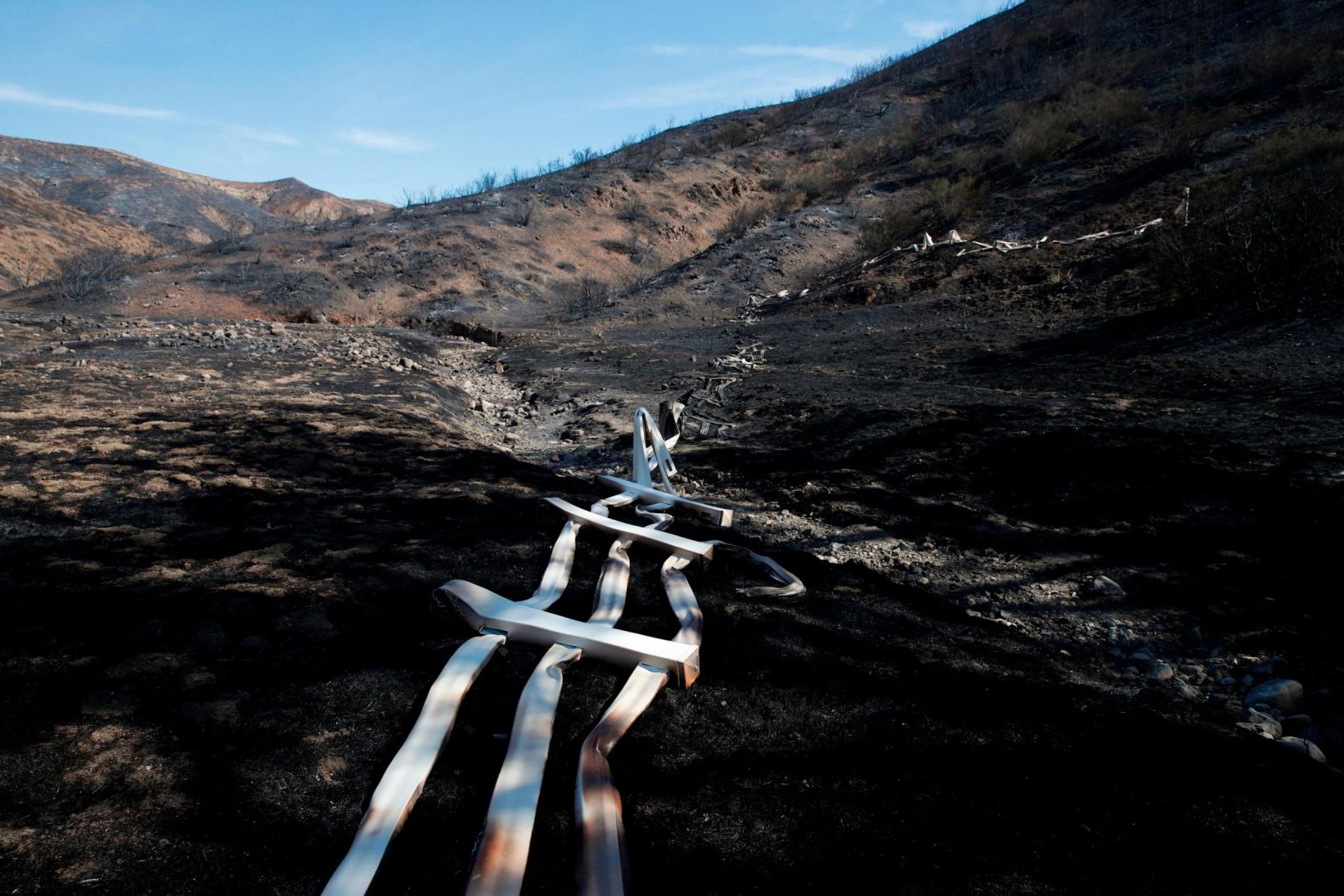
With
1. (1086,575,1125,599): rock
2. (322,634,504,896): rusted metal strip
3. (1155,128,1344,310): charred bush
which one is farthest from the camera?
(1155,128,1344,310): charred bush

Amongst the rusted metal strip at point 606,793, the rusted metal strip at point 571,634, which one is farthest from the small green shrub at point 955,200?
the rusted metal strip at point 606,793

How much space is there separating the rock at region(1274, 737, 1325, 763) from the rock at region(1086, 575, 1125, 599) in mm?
995

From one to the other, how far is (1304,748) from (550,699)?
2.04m

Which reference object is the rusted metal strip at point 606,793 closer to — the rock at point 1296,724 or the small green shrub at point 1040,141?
the rock at point 1296,724

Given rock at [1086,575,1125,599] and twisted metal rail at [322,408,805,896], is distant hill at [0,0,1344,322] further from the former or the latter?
twisted metal rail at [322,408,805,896]

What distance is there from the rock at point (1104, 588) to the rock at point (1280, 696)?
70 cm

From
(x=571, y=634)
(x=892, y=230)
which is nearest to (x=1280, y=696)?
(x=571, y=634)

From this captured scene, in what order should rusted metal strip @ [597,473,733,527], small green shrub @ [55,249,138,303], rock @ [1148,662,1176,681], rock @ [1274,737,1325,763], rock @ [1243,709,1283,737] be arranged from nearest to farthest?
rock @ [1274,737,1325,763]
rock @ [1243,709,1283,737]
rock @ [1148,662,1176,681]
rusted metal strip @ [597,473,733,527]
small green shrub @ [55,249,138,303]

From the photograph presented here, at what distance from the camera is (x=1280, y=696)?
85.7 inches

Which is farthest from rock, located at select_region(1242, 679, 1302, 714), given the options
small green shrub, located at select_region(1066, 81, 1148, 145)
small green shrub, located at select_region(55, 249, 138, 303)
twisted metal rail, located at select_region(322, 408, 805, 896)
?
small green shrub, located at select_region(55, 249, 138, 303)

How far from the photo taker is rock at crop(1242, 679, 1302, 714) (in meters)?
2.15

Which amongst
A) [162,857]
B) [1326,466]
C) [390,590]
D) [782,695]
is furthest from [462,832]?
[1326,466]

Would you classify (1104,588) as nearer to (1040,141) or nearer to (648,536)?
(648,536)

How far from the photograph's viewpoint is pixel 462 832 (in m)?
1.53
